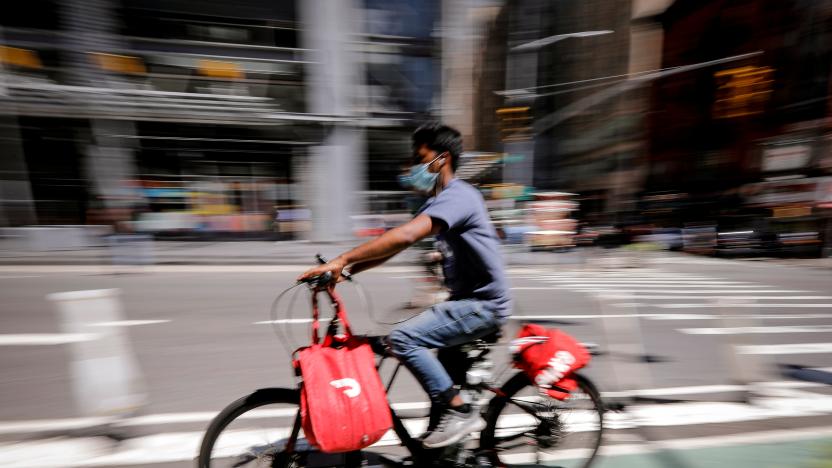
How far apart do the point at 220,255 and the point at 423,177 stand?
11.8 m

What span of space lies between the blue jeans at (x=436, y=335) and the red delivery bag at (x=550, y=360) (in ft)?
1.03

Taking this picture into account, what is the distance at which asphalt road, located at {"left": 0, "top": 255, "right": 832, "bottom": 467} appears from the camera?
11.4ft

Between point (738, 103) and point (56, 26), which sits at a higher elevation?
point (56, 26)

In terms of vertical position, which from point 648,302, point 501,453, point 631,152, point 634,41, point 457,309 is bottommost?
point 648,302

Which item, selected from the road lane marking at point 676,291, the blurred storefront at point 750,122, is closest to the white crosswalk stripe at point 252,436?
the road lane marking at point 676,291

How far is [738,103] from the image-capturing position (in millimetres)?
11625

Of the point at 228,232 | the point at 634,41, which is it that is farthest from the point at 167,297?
the point at 634,41

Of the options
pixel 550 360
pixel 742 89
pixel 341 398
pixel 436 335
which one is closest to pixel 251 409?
pixel 341 398

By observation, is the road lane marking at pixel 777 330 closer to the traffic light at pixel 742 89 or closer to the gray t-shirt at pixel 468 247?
the gray t-shirt at pixel 468 247

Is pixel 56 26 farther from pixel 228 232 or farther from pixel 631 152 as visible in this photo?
pixel 631 152

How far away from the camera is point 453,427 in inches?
95.5

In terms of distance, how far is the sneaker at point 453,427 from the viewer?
7.93 ft

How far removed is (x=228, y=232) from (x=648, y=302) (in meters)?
13.0

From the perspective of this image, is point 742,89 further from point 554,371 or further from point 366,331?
point 554,371
